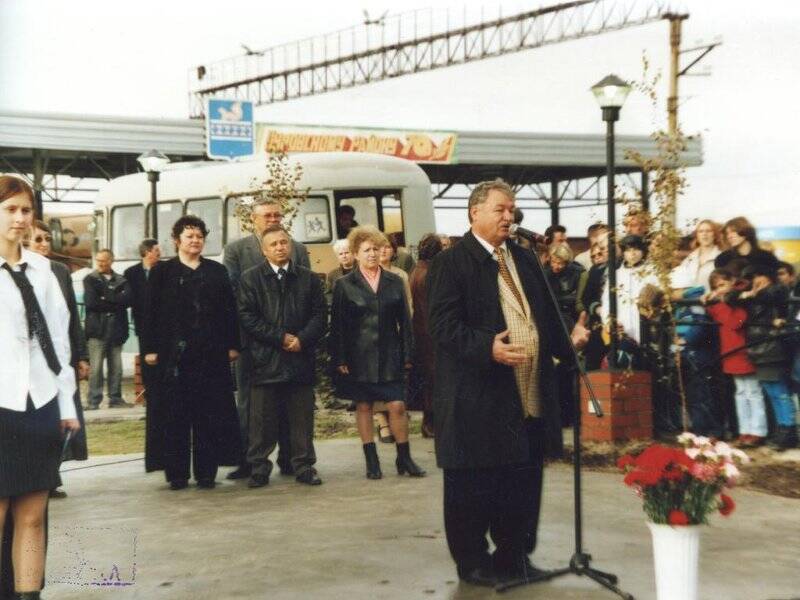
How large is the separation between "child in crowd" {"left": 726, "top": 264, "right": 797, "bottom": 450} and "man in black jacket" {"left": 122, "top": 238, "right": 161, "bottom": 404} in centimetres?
477

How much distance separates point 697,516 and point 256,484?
4.33 meters

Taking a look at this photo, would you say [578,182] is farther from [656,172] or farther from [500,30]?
[656,172]

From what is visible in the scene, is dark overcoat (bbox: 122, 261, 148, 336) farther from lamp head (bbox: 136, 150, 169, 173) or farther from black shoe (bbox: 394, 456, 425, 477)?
lamp head (bbox: 136, 150, 169, 173)

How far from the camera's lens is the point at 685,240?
11102mm

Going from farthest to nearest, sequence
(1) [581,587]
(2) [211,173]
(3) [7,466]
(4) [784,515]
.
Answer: (2) [211,173], (4) [784,515], (1) [581,587], (3) [7,466]

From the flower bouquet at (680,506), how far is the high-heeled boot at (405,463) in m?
3.90

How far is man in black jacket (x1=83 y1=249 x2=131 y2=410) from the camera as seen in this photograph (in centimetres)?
1446

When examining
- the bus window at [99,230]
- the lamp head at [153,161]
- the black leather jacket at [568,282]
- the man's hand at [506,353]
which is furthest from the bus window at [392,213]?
the man's hand at [506,353]

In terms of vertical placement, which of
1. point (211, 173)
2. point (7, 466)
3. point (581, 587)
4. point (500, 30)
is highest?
point (500, 30)

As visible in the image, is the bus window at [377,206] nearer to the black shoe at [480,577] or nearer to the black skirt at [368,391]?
the black skirt at [368,391]

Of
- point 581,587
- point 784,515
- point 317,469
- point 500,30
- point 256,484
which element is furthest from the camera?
point 500,30

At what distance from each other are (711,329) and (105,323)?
8.18m

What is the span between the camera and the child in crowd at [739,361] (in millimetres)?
9328

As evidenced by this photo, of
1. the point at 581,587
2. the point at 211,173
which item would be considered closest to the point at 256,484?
the point at 581,587
